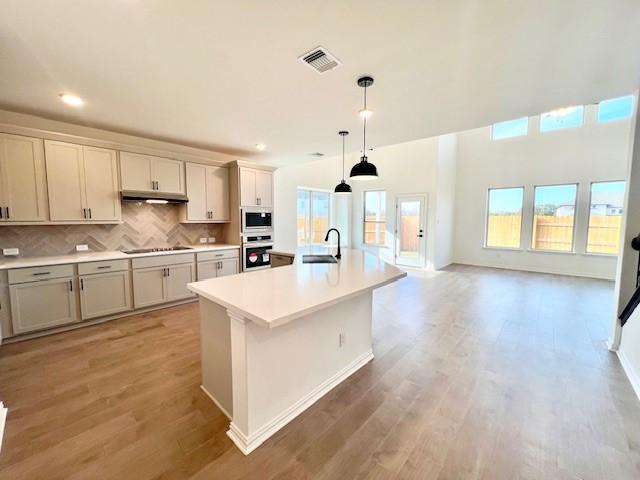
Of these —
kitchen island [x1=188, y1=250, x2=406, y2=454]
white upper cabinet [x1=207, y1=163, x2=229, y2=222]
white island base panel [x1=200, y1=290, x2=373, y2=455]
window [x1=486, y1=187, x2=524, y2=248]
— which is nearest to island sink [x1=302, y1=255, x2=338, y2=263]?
kitchen island [x1=188, y1=250, x2=406, y2=454]

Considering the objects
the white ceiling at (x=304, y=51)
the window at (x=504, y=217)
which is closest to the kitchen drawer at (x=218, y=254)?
the white ceiling at (x=304, y=51)

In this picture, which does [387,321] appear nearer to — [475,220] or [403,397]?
[403,397]

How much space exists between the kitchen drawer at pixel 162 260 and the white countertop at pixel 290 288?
2.26m

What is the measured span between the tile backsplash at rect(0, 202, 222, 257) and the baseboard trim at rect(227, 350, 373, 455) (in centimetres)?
360

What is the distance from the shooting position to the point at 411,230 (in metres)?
7.54

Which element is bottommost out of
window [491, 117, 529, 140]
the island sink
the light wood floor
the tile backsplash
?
the light wood floor

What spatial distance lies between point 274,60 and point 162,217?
11.3ft

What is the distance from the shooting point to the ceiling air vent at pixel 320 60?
2070 mm

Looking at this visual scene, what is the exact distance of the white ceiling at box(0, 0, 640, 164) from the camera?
167cm

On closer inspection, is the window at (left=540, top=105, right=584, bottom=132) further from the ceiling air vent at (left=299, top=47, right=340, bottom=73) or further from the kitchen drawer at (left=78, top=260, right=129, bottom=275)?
the kitchen drawer at (left=78, top=260, right=129, bottom=275)

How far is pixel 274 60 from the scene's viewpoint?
2182 mm

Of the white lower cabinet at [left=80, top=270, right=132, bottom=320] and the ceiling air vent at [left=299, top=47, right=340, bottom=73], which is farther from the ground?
the ceiling air vent at [left=299, top=47, right=340, bottom=73]

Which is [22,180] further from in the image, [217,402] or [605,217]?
[605,217]

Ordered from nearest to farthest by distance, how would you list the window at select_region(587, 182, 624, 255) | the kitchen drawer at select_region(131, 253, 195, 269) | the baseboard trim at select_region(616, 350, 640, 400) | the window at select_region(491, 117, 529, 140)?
the baseboard trim at select_region(616, 350, 640, 400) → the kitchen drawer at select_region(131, 253, 195, 269) → the window at select_region(587, 182, 624, 255) → the window at select_region(491, 117, 529, 140)
